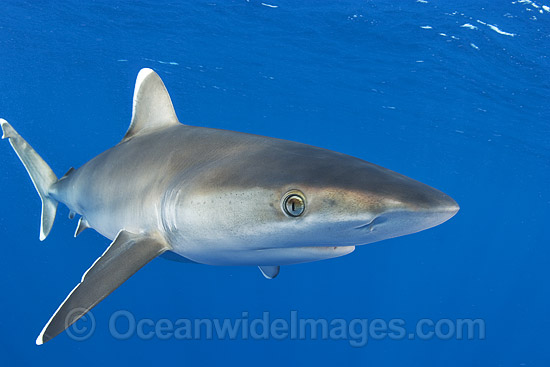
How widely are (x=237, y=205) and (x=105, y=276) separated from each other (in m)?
0.89

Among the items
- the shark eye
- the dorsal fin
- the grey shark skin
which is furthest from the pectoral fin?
the dorsal fin

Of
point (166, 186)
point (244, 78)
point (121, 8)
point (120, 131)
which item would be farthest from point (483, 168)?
point (120, 131)

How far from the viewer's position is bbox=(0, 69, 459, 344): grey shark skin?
6.10ft

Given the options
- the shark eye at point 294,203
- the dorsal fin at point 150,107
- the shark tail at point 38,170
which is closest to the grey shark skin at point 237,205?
the shark eye at point 294,203

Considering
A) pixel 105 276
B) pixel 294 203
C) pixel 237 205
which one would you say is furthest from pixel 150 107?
pixel 294 203

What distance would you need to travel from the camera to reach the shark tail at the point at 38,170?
16.3 ft

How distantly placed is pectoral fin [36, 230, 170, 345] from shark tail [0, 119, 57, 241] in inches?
105

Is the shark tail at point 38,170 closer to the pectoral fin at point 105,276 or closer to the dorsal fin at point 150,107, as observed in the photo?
the dorsal fin at point 150,107

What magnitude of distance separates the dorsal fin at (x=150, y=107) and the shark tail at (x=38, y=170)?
1705 mm

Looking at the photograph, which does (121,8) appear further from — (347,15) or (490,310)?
(490,310)

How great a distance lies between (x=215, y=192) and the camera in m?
2.39

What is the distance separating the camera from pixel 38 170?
508 cm

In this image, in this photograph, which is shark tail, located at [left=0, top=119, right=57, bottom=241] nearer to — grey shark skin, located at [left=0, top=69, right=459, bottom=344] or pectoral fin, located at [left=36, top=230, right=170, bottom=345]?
grey shark skin, located at [left=0, top=69, right=459, bottom=344]

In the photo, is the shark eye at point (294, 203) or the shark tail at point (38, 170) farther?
the shark tail at point (38, 170)
